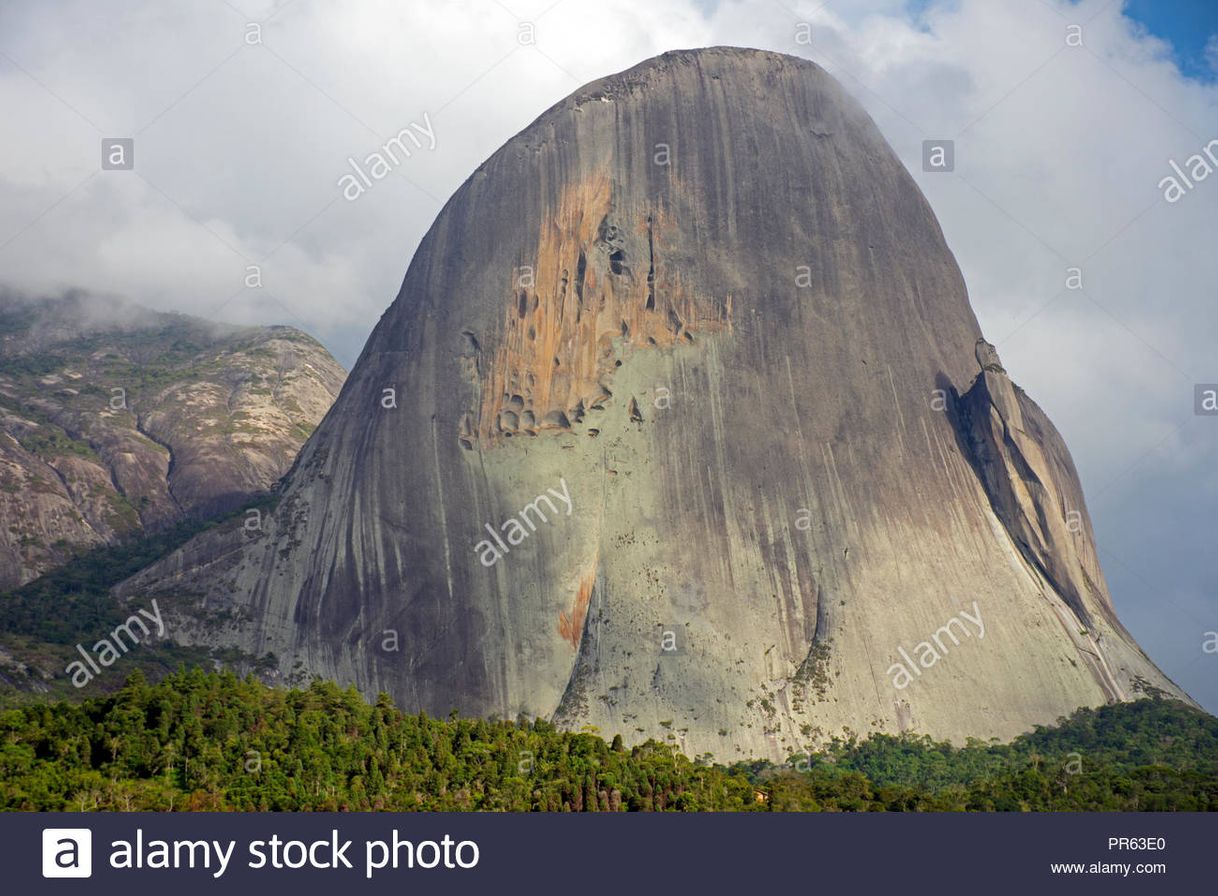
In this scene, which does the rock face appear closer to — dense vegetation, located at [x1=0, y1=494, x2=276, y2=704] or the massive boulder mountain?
dense vegetation, located at [x1=0, y1=494, x2=276, y2=704]

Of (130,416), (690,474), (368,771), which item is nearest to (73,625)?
(690,474)

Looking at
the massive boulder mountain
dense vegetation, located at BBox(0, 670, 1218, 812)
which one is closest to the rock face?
the massive boulder mountain

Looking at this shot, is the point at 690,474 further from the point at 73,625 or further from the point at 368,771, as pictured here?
the point at 368,771

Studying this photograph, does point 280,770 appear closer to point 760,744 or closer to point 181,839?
point 181,839

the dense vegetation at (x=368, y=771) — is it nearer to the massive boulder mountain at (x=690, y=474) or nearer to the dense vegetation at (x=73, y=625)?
the massive boulder mountain at (x=690, y=474)

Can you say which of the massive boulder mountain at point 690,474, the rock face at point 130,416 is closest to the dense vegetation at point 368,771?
the massive boulder mountain at point 690,474

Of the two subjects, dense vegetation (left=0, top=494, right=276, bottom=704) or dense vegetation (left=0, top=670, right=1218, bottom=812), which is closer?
dense vegetation (left=0, top=670, right=1218, bottom=812)

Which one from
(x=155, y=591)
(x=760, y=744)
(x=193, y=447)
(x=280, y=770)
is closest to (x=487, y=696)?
(x=760, y=744)
